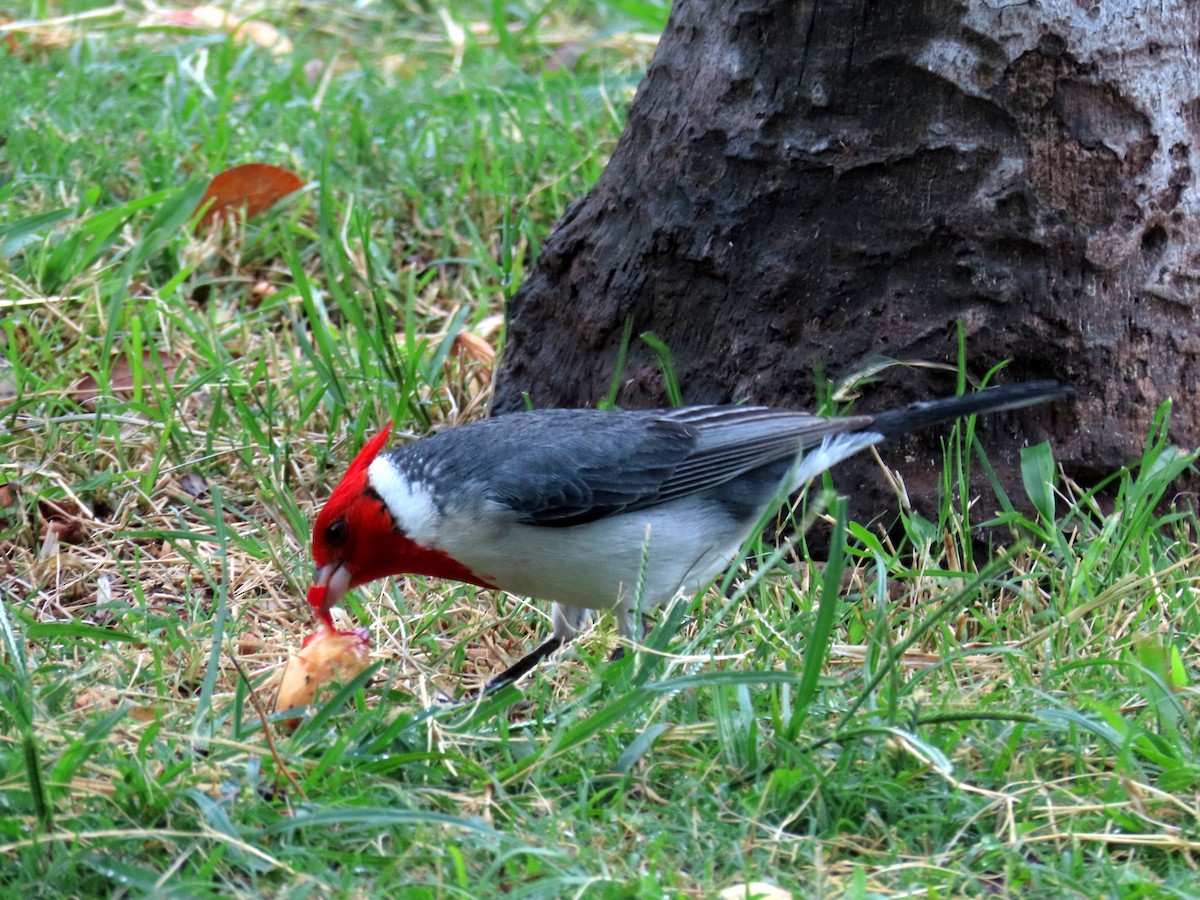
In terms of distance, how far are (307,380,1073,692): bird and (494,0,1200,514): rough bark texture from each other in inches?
8.7

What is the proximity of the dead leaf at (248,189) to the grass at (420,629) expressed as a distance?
92 millimetres

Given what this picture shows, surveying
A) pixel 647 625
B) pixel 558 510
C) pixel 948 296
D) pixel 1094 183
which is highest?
pixel 1094 183

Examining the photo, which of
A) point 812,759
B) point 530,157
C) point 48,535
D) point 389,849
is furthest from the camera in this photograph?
point 530,157

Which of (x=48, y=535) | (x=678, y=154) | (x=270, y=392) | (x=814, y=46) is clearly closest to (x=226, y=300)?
(x=270, y=392)

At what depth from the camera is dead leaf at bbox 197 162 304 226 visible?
17.8 ft

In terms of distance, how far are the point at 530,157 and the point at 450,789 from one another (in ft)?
11.8

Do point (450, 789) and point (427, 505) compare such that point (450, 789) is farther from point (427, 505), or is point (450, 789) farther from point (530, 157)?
point (530, 157)

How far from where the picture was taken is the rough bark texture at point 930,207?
3.67 metres

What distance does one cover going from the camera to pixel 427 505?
3.45 meters

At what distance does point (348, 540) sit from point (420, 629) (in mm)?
330

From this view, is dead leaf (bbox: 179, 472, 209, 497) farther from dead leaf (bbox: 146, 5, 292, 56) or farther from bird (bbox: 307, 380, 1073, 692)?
dead leaf (bbox: 146, 5, 292, 56)

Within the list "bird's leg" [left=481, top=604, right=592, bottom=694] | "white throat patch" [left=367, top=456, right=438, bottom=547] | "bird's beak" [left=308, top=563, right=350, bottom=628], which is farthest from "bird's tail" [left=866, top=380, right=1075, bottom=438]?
"bird's beak" [left=308, top=563, right=350, bottom=628]

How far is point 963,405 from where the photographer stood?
11.8 feet

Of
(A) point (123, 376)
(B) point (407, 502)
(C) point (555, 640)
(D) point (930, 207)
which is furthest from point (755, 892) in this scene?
(A) point (123, 376)
